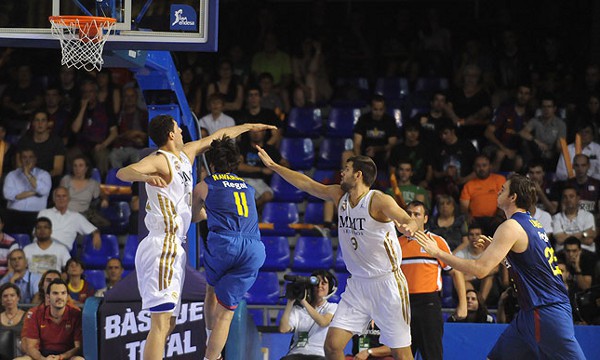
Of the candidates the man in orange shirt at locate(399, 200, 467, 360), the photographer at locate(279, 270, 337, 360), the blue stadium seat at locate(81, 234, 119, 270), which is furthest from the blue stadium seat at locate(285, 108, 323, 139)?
the man in orange shirt at locate(399, 200, 467, 360)

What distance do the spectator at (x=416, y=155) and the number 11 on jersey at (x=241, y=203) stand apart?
5.27 m

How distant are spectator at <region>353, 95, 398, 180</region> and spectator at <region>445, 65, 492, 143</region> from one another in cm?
101

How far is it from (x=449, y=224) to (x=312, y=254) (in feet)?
6.23

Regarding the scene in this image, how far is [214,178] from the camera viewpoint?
8805mm

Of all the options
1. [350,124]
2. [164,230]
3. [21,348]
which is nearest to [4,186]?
[21,348]

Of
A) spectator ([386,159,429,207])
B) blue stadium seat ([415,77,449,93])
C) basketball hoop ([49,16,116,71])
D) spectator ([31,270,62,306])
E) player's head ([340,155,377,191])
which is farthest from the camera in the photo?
blue stadium seat ([415,77,449,93])

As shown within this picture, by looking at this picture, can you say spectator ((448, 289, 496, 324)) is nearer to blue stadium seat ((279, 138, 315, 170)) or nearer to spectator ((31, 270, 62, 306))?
blue stadium seat ((279, 138, 315, 170))

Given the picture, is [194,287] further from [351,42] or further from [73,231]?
[351,42]

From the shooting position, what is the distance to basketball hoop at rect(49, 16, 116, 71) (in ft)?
29.0

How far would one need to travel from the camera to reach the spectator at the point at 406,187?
13.2m

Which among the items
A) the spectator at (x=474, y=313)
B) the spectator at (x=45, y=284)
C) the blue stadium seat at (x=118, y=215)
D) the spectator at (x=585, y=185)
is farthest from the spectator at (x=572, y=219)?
the spectator at (x=45, y=284)

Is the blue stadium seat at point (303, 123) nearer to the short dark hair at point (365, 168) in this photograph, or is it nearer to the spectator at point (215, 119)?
the spectator at point (215, 119)

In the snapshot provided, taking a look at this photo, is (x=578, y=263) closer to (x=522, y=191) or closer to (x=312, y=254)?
(x=312, y=254)

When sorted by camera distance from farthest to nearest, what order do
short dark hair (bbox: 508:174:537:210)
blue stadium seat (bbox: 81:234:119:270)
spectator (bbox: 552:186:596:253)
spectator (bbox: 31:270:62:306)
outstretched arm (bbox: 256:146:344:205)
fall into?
blue stadium seat (bbox: 81:234:119:270) < spectator (bbox: 552:186:596:253) < spectator (bbox: 31:270:62:306) < outstretched arm (bbox: 256:146:344:205) < short dark hair (bbox: 508:174:537:210)
